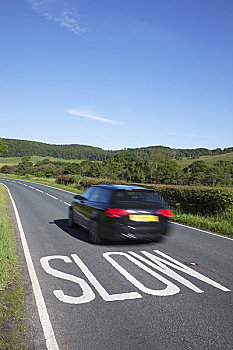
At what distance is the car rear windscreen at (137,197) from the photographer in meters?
7.64

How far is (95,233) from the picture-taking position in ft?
26.0

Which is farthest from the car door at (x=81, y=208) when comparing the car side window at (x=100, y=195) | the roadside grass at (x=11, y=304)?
the roadside grass at (x=11, y=304)

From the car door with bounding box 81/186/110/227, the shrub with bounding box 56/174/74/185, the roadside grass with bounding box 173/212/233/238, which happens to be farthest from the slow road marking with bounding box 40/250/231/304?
the shrub with bounding box 56/174/74/185

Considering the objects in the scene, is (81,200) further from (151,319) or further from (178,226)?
(151,319)

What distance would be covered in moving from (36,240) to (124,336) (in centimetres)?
541

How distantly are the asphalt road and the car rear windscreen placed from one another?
1187 mm

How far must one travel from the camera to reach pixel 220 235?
376 inches

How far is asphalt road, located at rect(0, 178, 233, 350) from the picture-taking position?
3389 mm

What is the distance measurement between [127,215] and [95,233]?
1158 millimetres

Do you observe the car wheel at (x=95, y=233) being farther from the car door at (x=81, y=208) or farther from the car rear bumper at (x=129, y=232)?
the car door at (x=81, y=208)

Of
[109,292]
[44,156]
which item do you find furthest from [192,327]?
[44,156]

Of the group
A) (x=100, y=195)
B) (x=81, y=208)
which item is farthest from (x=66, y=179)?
(x=100, y=195)

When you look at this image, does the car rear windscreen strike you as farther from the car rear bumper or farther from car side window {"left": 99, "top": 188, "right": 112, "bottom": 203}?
the car rear bumper

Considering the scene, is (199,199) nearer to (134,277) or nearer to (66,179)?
(134,277)
